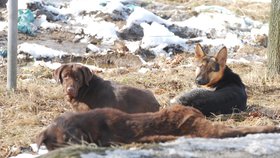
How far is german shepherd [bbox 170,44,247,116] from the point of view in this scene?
319 inches

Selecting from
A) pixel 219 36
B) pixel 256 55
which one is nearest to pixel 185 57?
pixel 256 55

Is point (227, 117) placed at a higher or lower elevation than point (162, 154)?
lower

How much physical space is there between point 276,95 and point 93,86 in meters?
3.48

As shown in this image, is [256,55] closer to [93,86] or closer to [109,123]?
[93,86]

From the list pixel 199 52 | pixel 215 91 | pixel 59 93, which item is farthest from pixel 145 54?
pixel 215 91

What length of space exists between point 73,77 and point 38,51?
6.11 metres

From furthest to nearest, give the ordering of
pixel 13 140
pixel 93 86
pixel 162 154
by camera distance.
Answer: pixel 93 86, pixel 13 140, pixel 162 154

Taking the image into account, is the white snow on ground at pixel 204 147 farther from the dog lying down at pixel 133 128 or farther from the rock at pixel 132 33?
the rock at pixel 132 33

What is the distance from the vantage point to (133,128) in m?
3.98

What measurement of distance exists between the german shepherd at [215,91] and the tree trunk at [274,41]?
7.38ft

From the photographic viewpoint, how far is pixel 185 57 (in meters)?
14.0

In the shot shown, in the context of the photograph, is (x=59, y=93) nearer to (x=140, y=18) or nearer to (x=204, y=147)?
(x=204, y=147)

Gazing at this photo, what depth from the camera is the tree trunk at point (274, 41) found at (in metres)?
11.0

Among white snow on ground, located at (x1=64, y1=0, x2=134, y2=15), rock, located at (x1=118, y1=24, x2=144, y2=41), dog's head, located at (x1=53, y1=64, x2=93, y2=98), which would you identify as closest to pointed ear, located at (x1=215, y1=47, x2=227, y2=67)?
dog's head, located at (x1=53, y1=64, x2=93, y2=98)
